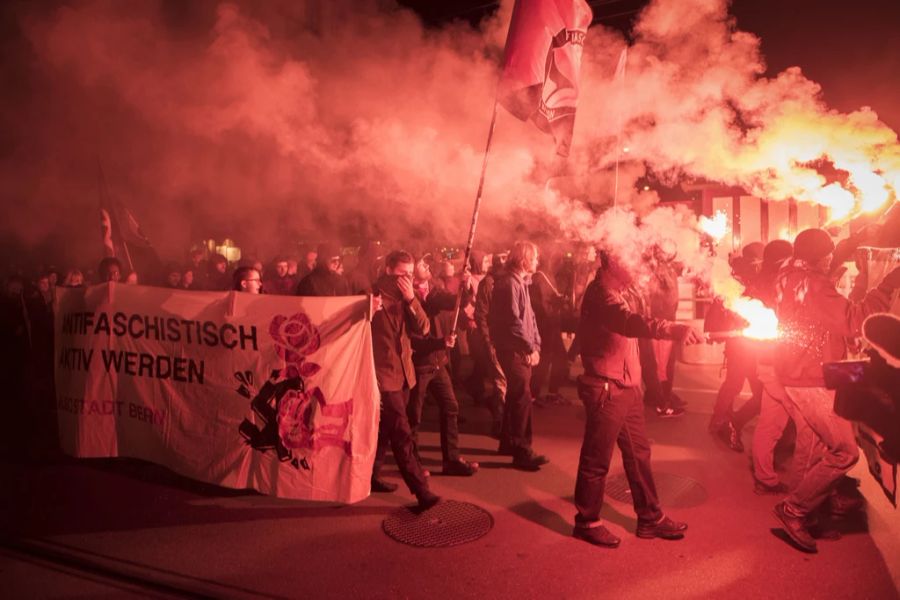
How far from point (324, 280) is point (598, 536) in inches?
144

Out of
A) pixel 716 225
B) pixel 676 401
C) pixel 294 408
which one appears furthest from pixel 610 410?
pixel 716 225

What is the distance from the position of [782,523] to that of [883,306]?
1626 millimetres

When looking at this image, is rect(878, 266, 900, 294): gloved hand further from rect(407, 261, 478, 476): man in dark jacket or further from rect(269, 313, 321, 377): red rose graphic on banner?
rect(269, 313, 321, 377): red rose graphic on banner

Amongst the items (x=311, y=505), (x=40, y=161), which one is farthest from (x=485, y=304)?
(x=40, y=161)

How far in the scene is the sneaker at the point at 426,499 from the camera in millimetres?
4276

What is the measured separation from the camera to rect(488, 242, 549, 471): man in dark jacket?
523cm

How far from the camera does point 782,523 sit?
12.7ft

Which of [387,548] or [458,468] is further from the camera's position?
[458,468]

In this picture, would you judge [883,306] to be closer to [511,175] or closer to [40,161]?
[511,175]

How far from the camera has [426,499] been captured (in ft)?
14.1

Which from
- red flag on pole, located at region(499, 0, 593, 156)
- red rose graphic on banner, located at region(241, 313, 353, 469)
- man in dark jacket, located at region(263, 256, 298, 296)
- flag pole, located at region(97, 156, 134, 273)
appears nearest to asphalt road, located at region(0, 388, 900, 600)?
red rose graphic on banner, located at region(241, 313, 353, 469)

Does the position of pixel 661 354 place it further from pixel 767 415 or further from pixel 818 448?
pixel 818 448

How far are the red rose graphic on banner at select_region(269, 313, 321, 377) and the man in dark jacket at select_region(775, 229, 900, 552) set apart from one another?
11.0ft

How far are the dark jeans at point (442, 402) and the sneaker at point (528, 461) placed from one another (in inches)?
23.5
